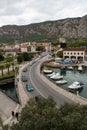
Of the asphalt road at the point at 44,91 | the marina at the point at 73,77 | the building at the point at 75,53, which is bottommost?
the marina at the point at 73,77

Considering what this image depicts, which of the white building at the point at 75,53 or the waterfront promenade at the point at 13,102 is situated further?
the white building at the point at 75,53

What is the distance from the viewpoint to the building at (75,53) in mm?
113312

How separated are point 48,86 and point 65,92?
8285mm

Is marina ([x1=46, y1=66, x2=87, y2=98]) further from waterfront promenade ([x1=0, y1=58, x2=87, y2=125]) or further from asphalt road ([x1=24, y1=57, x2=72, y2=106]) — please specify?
waterfront promenade ([x1=0, y1=58, x2=87, y2=125])

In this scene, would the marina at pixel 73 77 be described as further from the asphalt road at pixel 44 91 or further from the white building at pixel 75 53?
the white building at pixel 75 53

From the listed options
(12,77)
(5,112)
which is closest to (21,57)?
(12,77)

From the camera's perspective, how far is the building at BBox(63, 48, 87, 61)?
4461 inches

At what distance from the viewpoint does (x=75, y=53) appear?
114938 mm

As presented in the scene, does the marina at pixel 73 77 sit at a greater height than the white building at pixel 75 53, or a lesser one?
lesser

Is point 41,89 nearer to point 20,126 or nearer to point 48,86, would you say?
point 48,86

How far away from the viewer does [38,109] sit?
816 inches

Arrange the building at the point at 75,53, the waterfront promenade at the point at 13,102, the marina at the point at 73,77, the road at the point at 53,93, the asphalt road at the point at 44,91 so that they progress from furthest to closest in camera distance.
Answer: the building at the point at 75,53, the marina at the point at 73,77, the asphalt road at the point at 44,91, the road at the point at 53,93, the waterfront promenade at the point at 13,102

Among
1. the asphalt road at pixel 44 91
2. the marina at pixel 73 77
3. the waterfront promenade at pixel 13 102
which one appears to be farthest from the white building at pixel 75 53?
the waterfront promenade at pixel 13 102

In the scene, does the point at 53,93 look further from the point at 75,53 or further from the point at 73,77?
the point at 75,53
